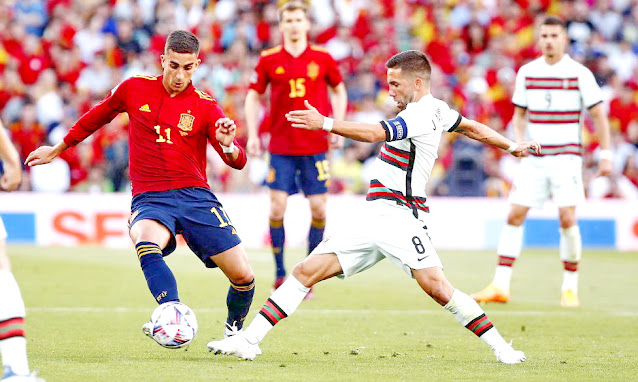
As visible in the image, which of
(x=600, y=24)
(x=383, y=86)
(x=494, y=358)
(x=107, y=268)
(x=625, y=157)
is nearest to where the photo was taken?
(x=494, y=358)

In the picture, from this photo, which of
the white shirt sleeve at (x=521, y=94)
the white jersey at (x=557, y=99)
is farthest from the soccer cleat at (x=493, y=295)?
the white shirt sleeve at (x=521, y=94)

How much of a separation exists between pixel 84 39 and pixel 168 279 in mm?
15536

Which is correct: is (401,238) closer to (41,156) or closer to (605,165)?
(41,156)

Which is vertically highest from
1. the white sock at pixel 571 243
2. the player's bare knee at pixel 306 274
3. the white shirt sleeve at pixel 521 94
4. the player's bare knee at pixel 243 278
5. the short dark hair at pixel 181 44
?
the short dark hair at pixel 181 44

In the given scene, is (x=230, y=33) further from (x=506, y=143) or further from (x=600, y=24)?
(x=506, y=143)

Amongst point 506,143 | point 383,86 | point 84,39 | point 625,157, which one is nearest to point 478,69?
point 383,86

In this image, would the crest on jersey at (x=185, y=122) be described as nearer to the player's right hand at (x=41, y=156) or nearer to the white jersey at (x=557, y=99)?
the player's right hand at (x=41, y=156)

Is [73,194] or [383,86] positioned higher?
[383,86]

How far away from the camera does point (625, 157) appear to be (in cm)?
2002

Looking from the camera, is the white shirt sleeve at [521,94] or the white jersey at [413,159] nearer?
the white jersey at [413,159]

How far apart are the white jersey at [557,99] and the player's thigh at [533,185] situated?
159 mm

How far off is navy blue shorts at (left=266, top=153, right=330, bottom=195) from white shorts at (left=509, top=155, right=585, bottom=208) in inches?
76.2

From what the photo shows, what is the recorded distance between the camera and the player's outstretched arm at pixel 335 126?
6371 millimetres

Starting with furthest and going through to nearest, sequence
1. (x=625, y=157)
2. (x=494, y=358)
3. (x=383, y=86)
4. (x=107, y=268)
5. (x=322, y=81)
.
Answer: (x=383, y=86)
(x=625, y=157)
(x=107, y=268)
(x=322, y=81)
(x=494, y=358)
